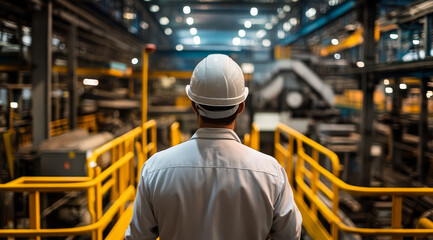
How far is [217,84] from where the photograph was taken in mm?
1689

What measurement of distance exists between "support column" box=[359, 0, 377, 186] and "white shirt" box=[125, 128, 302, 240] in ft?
24.5

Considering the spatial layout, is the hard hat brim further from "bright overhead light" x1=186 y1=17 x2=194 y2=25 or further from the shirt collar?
"bright overhead light" x1=186 y1=17 x2=194 y2=25

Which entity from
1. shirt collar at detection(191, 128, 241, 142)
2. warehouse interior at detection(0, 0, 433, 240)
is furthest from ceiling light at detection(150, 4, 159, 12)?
shirt collar at detection(191, 128, 241, 142)

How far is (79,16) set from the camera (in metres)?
10.9

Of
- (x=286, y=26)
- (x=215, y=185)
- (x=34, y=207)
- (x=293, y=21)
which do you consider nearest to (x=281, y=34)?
(x=286, y=26)

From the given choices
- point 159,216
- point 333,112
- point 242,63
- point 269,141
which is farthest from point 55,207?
point 333,112

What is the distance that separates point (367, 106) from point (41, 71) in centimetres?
803

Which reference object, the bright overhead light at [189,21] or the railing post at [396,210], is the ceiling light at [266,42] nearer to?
the bright overhead light at [189,21]

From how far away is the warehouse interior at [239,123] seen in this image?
13.0 feet

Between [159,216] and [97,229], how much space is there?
1641 millimetres

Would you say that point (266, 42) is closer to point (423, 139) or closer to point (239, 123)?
point (239, 123)

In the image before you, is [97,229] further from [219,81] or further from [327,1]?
[327,1]

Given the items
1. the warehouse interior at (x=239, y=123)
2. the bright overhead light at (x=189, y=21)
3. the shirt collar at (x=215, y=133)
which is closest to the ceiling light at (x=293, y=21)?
the warehouse interior at (x=239, y=123)

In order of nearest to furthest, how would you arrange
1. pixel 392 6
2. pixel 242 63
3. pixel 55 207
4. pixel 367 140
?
pixel 55 207 < pixel 367 140 < pixel 392 6 < pixel 242 63
